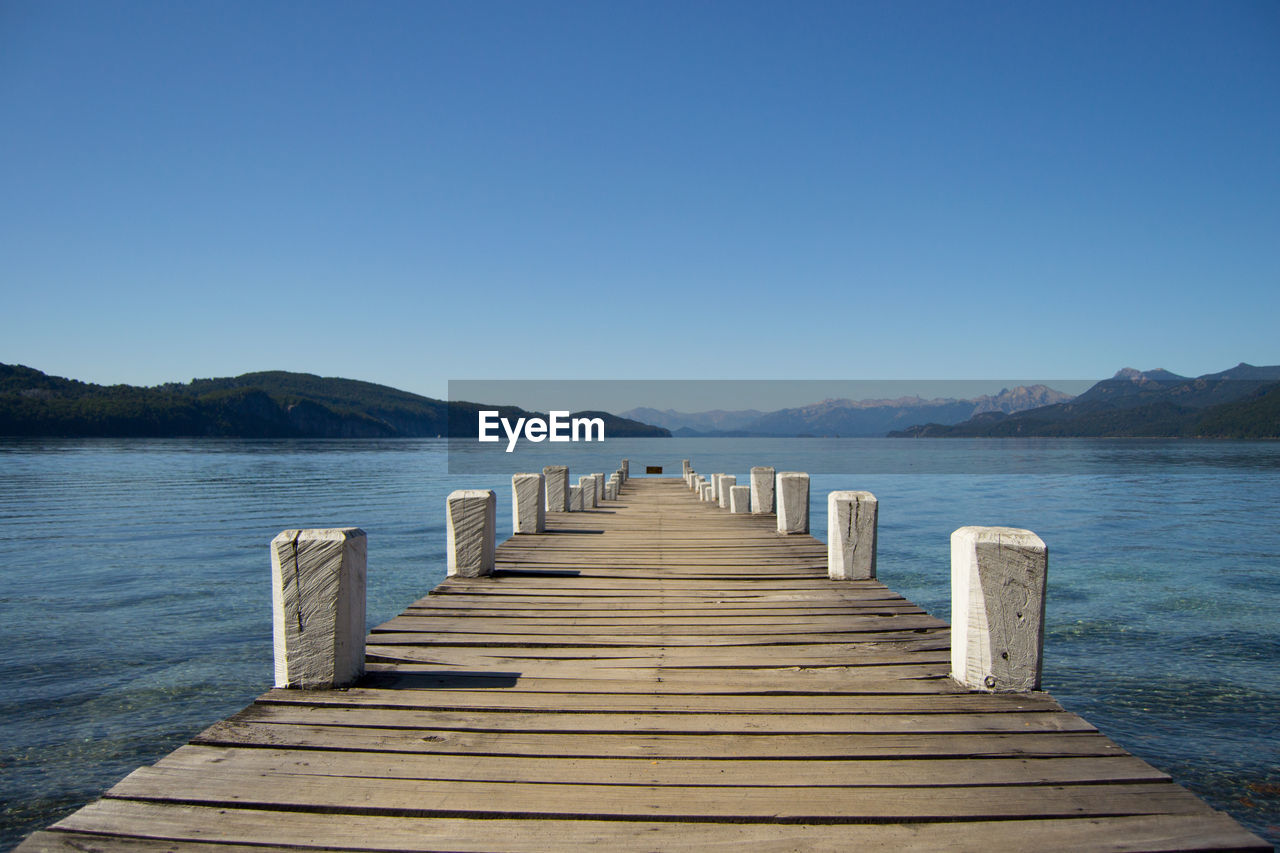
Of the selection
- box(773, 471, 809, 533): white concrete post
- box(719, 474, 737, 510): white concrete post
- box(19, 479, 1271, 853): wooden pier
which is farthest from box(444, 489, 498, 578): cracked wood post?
box(719, 474, 737, 510): white concrete post

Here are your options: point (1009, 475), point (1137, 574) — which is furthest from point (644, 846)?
point (1009, 475)

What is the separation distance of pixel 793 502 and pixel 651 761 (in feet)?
26.5

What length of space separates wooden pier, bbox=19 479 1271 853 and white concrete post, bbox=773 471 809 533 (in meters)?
5.29

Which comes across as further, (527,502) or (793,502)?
(527,502)

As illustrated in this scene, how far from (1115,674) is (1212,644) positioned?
3224 millimetres

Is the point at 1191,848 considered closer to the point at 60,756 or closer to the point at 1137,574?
the point at 60,756

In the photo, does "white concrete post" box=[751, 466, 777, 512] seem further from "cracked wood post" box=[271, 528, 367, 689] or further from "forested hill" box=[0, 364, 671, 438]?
"forested hill" box=[0, 364, 671, 438]

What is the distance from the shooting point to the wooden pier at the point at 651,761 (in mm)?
2850

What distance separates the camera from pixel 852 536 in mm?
7688

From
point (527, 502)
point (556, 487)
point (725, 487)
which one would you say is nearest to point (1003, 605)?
point (527, 502)

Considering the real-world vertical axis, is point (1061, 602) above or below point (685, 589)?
below

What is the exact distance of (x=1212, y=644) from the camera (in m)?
12.2

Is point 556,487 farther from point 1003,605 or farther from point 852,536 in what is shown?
point 1003,605

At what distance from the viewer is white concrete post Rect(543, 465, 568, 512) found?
15727 millimetres
